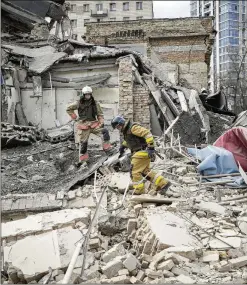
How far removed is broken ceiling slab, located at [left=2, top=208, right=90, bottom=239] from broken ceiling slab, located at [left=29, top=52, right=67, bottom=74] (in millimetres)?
6719

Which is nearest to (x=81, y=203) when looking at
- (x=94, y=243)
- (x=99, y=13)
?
(x=94, y=243)

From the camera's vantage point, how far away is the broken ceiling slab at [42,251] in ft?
12.5

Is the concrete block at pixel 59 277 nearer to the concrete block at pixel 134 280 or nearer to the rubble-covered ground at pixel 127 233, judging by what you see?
the rubble-covered ground at pixel 127 233

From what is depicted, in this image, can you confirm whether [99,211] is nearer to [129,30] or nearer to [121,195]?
[121,195]

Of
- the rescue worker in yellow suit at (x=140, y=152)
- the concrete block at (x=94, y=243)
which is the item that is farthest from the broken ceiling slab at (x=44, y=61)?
the concrete block at (x=94, y=243)

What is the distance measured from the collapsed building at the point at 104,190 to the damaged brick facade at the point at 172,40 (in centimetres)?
839

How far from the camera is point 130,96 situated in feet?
35.9

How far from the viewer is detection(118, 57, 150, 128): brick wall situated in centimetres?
1090

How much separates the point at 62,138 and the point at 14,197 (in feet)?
11.5

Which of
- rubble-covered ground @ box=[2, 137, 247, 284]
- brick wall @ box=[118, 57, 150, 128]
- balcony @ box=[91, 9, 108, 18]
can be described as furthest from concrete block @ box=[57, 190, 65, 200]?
balcony @ box=[91, 9, 108, 18]

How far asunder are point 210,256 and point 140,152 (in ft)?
8.54

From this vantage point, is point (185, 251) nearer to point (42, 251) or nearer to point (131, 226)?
point (131, 226)

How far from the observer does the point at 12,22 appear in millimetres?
8266

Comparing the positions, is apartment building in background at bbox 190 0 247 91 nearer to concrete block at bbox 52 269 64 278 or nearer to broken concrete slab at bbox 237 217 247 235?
broken concrete slab at bbox 237 217 247 235
